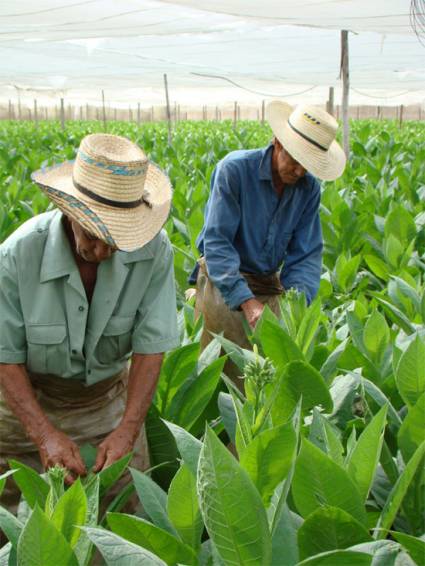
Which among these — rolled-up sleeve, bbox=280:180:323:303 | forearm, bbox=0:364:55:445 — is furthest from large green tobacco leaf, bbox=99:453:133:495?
rolled-up sleeve, bbox=280:180:323:303

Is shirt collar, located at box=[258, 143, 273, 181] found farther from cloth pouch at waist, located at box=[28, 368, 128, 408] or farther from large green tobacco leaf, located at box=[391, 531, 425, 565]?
large green tobacco leaf, located at box=[391, 531, 425, 565]

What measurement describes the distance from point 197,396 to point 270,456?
111cm

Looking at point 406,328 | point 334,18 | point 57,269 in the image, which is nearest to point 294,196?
point 406,328

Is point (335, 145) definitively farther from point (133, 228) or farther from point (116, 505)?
point (116, 505)

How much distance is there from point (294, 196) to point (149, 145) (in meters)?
10.3

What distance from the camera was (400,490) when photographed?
1.90 meters

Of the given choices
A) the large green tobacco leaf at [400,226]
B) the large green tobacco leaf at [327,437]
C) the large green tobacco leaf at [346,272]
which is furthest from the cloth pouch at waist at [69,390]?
the large green tobacco leaf at [400,226]

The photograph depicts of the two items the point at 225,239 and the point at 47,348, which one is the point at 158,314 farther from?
the point at 225,239

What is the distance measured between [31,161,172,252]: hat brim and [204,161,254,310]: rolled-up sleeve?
116 cm

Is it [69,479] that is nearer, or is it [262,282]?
[69,479]

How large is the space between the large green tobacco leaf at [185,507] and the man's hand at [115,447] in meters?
0.65

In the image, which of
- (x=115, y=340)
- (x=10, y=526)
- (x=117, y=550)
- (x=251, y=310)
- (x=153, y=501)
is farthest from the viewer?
(x=251, y=310)

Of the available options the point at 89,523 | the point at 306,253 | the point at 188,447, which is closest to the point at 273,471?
the point at 188,447

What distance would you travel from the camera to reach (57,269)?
2.48m
